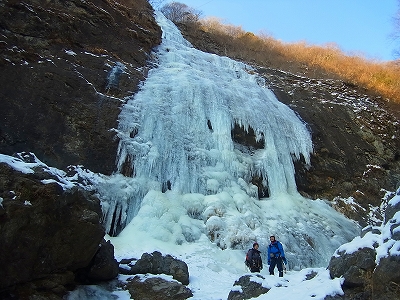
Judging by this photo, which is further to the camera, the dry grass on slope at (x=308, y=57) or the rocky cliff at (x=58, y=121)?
the dry grass on slope at (x=308, y=57)

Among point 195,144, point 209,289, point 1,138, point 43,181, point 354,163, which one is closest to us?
point 43,181

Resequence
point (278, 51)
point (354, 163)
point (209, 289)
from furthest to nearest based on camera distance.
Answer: point (278, 51), point (354, 163), point (209, 289)

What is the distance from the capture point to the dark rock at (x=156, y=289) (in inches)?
254

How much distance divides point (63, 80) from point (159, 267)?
21.5ft

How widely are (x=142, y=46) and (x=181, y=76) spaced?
2623 mm

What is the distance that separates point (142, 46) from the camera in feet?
51.9

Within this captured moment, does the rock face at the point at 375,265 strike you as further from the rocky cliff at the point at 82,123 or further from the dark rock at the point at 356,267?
the rocky cliff at the point at 82,123

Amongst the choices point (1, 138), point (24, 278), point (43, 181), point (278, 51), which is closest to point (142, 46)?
point (1, 138)

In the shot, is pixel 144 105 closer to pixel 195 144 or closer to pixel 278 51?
pixel 195 144

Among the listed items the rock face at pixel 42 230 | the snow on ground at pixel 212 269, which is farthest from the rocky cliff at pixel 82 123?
the snow on ground at pixel 212 269

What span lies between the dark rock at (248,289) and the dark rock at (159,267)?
1.40 m

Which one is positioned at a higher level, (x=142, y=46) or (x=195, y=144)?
(x=142, y=46)

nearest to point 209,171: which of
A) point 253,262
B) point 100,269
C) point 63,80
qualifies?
point 253,262

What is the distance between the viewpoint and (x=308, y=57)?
88.9 ft
